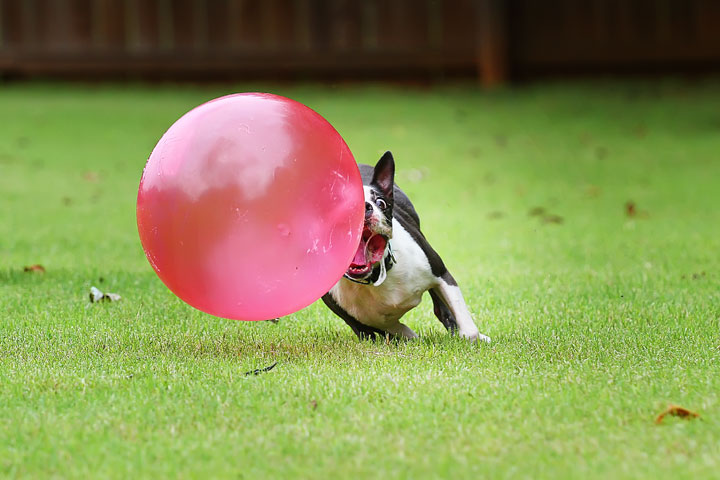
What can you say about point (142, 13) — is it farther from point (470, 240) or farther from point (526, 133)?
point (470, 240)

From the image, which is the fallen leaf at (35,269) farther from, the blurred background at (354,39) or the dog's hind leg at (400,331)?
the blurred background at (354,39)

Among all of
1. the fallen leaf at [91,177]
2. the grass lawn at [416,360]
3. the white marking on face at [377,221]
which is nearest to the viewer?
the grass lawn at [416,360]

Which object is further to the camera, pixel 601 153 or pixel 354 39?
pixel 354 39

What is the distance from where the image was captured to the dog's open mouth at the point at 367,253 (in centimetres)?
376

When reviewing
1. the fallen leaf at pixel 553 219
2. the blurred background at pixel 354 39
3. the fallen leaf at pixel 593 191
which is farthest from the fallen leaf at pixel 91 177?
the blurred background at pixel 354 39

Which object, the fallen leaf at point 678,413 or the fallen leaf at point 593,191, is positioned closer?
the fallen leaf at point 678,413

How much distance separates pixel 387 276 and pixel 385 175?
378mm

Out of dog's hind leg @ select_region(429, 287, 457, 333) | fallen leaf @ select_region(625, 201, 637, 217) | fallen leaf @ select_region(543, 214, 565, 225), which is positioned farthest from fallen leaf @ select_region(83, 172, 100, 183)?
dog's hind leg @ select_region(429, 287, 457, 333)

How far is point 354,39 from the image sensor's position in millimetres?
15094

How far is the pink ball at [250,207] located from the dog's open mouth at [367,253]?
0.16m

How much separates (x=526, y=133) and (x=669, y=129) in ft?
5.85

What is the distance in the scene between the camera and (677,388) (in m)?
3.36

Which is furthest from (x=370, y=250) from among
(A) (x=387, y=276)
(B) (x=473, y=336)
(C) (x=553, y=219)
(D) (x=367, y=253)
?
(C) (x=553, y=219)

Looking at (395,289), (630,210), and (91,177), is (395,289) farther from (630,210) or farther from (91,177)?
(91,177)
